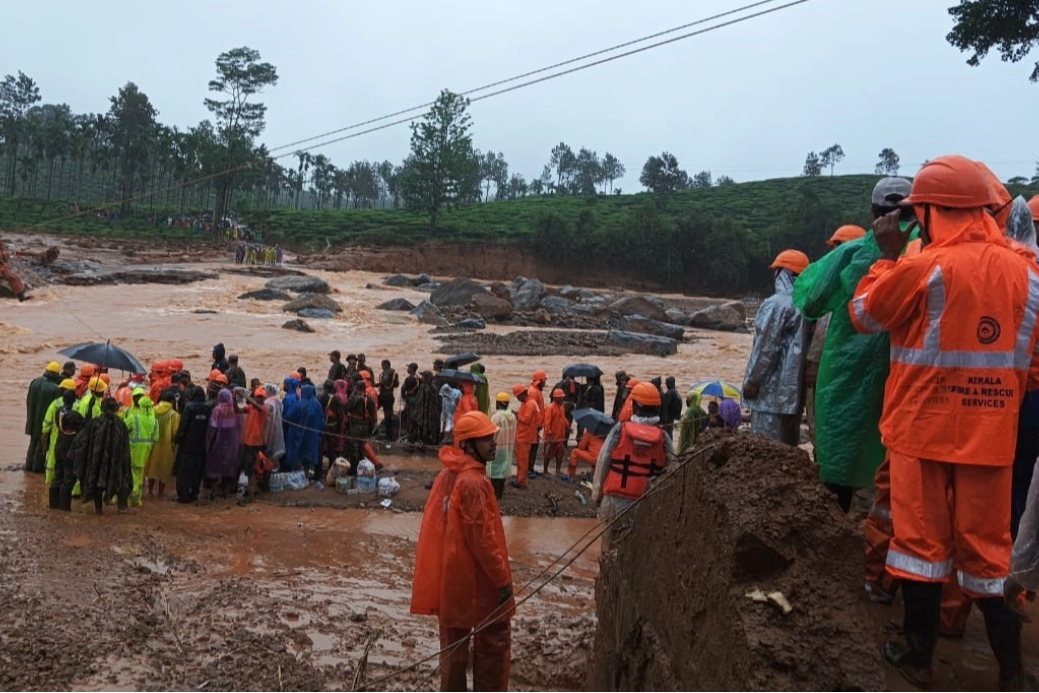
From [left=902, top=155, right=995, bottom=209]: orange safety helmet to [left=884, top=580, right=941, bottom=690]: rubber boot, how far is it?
1.36 meters

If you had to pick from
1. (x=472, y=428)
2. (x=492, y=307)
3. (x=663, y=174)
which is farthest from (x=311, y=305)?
(x=663, y=174)

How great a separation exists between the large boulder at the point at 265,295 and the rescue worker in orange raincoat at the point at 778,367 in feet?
107

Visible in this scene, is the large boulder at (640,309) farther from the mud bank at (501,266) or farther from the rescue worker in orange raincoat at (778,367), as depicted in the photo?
the rescue worker in orange raincoat at (778,367)

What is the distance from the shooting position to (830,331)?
12.9 feet

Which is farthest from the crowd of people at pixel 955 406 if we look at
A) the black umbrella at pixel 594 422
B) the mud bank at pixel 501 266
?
the mud bank at pixel 501 266

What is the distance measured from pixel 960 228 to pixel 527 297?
3549cm

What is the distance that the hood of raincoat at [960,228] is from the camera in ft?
9.84

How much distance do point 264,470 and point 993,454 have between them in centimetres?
917

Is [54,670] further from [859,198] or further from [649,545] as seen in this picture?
[859,198]

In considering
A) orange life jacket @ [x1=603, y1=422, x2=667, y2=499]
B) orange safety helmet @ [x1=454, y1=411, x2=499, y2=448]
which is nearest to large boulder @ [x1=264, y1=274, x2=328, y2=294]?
orange life jacket @ [x1=603, y1=422, x2=667, y2=499]

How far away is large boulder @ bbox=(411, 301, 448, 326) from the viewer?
107 feet

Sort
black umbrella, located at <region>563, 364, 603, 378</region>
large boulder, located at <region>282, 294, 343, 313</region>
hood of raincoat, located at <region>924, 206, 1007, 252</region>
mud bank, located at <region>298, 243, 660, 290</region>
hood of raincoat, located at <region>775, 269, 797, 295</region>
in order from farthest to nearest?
1. mud bank, located at <region>298, 243, 660, 290</region>
2. large boulder, located at <region>282, 294, 343, 313</region>
3. black umbrella, located at <region>563, 364, 603, 378</region>
4. hood of raincoat, located at <region>775, 269, 797, 295</region>
5. hood of raincoat, located at <region>924, 206, 1007, 252</region>

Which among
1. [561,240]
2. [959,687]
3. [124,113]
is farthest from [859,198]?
[959,687]

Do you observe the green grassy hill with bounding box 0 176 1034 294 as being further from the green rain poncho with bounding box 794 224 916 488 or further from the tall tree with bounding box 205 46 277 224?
the green rain poncho with bounding box 794 224 916 488
